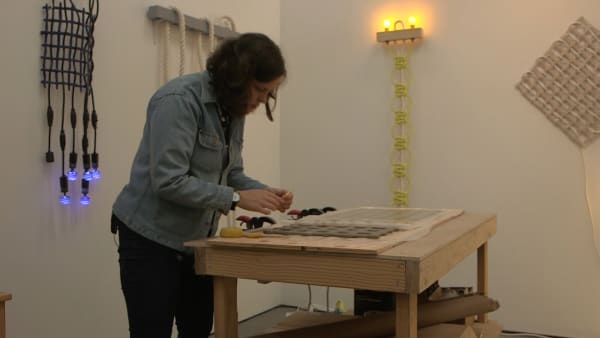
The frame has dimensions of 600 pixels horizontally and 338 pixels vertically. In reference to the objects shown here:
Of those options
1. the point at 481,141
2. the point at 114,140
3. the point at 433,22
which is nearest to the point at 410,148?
the point at 481,141

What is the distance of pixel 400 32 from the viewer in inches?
130

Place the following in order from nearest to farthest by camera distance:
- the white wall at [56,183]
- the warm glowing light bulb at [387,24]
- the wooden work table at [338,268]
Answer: the wooden work table at [338,268] → the white wall at [56,183] → the warm glowing light bulb at [387,24]

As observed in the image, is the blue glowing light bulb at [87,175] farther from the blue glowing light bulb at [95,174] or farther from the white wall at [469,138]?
the white wall at [469,138]

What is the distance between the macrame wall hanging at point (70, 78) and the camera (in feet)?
6.94

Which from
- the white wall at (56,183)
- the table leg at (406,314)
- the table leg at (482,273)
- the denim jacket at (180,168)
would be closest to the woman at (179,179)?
the denim jacket at (180,168)

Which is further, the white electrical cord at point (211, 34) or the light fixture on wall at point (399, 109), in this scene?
the light fixture on wall at point (399, 109)

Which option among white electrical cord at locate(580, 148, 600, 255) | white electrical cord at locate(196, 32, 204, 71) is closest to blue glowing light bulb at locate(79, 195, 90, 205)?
white electrical cord at locate(196, 32, 204, 71)

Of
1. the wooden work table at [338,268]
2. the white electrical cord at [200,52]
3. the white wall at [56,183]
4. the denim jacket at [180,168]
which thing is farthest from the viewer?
the white electrical cord at [200,52]

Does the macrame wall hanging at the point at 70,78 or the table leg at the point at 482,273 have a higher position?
the macrame wall hanging at the point at 70,78

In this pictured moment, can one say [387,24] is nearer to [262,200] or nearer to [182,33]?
[182,33]

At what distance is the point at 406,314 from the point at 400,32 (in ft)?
7.62

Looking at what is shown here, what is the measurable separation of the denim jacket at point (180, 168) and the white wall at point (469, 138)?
1.96m

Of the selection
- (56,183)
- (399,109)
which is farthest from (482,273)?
(56,183)

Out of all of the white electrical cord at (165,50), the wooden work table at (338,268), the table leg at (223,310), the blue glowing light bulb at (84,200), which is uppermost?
the white electrical cord at (165,50)
